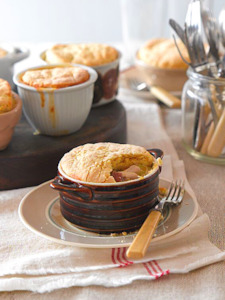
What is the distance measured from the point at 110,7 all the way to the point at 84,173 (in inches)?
87.6

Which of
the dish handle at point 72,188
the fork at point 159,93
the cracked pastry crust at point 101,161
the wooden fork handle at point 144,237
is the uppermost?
the cracked pastry crust at point 101,161

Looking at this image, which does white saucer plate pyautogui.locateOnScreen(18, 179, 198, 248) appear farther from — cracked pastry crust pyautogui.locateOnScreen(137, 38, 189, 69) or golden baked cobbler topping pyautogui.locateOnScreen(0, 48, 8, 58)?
cracked pastry crust pyautogui.locateOnScreen(137, 38, 189, 69)

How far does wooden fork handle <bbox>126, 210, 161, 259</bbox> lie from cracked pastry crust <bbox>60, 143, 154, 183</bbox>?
8 cm

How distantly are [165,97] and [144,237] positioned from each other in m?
0.75

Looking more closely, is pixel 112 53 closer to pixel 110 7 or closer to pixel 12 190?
pixel 12 190

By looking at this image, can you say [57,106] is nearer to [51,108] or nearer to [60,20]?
[51,108]

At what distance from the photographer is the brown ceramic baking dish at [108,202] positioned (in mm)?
766

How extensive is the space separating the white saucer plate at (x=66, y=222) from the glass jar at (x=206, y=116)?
0.83ft

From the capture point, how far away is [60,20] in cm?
285

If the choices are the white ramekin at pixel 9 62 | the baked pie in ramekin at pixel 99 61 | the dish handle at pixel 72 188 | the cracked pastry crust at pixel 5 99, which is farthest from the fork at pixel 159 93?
the dish handle at pixel 72 188

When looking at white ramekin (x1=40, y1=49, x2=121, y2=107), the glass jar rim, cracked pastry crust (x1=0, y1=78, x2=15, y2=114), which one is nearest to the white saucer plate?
cracked pastry crust (x1=0, y1=78, x2=15, y2=114)

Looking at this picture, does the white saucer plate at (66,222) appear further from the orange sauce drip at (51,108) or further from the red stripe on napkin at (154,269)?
the orange sauce drip at (51,108)

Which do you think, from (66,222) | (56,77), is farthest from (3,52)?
(66,222)

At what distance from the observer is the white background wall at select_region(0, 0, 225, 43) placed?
2801mm
